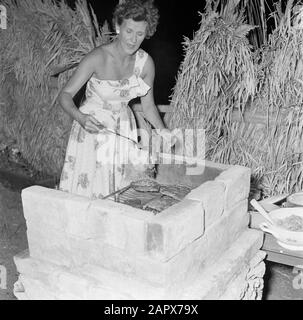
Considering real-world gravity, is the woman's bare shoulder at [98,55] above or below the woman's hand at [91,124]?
above

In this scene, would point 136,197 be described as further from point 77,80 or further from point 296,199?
point 296,199

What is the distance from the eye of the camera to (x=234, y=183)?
2.36 m

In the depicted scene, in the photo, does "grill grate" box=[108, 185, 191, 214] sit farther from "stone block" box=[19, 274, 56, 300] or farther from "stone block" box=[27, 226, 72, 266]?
"stone block" box=[19, 274, 56, 300]

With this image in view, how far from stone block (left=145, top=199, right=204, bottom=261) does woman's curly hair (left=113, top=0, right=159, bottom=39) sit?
149cm

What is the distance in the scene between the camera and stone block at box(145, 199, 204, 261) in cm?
183

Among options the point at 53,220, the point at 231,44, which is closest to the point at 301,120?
the point at 231,44

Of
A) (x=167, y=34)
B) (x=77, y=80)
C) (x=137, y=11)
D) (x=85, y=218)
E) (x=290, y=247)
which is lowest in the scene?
(x=290, y=247)

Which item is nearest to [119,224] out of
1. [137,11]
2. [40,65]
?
[137,11]

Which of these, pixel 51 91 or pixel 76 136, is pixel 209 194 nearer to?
pixel 76 136

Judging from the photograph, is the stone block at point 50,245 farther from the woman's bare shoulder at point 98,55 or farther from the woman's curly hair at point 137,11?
the woman's curly hair at point 137,11

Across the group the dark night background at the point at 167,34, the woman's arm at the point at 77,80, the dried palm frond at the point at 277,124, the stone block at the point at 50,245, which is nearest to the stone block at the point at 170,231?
the stone block at the point at 50,245

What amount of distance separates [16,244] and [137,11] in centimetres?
268

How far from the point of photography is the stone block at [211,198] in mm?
2105

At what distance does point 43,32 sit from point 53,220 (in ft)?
13.4
